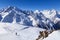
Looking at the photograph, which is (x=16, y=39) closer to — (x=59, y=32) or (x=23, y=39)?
(x=23, y=39)

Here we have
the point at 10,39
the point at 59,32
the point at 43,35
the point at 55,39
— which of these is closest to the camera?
the point at 55,39

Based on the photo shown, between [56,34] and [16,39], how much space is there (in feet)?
47.3

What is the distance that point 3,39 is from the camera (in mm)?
27688

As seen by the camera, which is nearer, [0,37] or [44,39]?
[44,39]

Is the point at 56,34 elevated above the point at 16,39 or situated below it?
above

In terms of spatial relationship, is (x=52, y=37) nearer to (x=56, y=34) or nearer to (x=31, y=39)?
(x=56, y=34)

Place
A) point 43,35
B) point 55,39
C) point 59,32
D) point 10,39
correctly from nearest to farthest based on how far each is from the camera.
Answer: point 55,39 → point 59,32 → point 43,35 → point 10,39

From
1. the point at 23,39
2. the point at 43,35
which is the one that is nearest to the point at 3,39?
the point at 23,39

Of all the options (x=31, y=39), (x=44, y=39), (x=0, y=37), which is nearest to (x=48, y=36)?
(x=44, y=39)

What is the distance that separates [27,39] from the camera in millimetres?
28516

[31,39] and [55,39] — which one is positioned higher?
[55,39]

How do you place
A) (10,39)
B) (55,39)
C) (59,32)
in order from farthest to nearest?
(10,39) → (59,32) → (55,39)

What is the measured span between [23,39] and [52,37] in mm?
14418

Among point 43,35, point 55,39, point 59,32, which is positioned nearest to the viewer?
point 55,39
